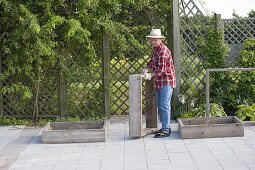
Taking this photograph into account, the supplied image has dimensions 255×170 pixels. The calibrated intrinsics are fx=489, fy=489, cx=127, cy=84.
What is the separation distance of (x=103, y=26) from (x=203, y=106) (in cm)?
229

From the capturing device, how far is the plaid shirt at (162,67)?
7281mm

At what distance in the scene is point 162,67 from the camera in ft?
23.8

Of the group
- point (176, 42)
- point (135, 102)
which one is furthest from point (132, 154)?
point (176, 42)

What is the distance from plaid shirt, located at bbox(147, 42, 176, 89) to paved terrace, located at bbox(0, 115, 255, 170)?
2.78ft

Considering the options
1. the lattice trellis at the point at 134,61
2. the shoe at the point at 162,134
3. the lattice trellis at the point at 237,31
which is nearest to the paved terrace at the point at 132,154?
the shoe at the point at 162,134

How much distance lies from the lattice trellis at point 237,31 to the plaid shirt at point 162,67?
7.88ft

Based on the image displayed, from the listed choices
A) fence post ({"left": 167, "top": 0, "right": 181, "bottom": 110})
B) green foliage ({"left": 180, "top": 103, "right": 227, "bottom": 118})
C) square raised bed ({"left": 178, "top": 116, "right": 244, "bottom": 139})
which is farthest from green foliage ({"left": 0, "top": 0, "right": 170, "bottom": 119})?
square raised bed ({"left": 178, "top": 116, "right": 244, "bottom": 139})

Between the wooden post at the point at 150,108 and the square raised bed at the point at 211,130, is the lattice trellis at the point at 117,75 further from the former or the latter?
the square raised bed at the point at 211,130

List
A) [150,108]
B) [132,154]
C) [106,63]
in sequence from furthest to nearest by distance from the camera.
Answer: [106,63], [150,108], [132,154]

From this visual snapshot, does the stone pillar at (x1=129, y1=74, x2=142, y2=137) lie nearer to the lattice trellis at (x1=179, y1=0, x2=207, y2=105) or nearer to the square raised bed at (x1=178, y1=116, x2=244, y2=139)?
the square raised bed at (x1=178, y1=116, x2=244, y2=139)

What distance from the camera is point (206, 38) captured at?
910 cm

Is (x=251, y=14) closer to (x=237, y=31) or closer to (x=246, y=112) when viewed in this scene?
(x=237, y=31)

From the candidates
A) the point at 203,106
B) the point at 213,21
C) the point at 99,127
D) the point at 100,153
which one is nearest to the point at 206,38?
the point at 213,21

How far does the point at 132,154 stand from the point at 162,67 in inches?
59.0
